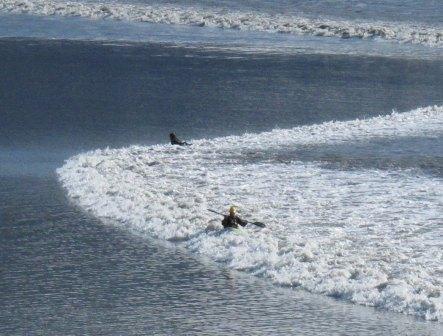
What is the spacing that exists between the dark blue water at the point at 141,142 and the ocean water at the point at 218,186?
0.20ft

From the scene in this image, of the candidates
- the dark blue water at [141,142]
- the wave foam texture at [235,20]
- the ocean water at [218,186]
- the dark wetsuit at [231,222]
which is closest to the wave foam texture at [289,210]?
the ocean water at [218,186]

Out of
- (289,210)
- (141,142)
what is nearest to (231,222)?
(289,210)

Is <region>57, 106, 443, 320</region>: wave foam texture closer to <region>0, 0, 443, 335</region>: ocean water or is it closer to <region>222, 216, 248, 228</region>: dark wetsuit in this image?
<region>0, 0, 443, 335</region>: ocean water

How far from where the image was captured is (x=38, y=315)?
1736cm

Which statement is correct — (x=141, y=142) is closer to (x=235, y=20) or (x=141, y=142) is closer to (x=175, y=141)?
(x=175, y=141)

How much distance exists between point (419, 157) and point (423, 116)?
7.86 meters

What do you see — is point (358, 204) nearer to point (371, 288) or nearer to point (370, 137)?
point (371, 288)

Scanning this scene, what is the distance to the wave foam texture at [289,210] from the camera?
62.2 feet

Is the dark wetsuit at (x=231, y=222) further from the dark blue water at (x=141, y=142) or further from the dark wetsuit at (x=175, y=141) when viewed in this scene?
the dark wetsuit at (x=175, y=141)

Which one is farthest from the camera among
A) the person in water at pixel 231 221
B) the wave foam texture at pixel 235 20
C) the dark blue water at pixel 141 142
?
the wave foam texture at pixel 235 20

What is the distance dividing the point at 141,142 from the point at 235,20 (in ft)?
113

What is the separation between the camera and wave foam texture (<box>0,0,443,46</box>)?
62375mm

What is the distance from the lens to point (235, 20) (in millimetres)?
66688

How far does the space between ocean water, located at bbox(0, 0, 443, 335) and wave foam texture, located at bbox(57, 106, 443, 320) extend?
6cm
